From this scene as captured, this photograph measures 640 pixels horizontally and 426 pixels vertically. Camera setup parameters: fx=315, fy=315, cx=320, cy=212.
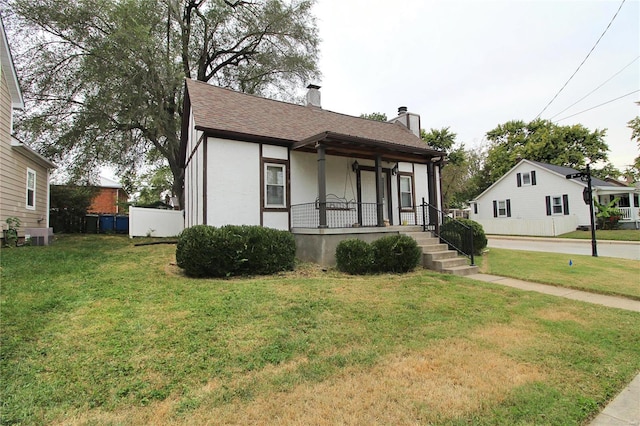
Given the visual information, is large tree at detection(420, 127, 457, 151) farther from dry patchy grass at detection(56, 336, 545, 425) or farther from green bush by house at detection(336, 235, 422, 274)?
dry patchy grass at detection(56, 336, 545, 425)

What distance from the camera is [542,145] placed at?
3384 cm

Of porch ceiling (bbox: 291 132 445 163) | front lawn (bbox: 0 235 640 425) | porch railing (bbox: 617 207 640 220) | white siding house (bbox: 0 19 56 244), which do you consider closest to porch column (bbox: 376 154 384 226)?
porch ceiling (bbox: 291 132 445 163)

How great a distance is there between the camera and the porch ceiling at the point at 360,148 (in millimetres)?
9004

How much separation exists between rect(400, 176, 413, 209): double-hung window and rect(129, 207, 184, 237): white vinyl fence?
34.0ft

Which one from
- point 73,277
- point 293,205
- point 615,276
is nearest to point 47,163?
point 73,277

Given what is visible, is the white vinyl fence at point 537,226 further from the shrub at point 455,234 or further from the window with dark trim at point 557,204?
the shrub at point 455,234

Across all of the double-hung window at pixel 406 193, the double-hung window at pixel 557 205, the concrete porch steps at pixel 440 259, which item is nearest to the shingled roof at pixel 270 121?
the double-hung window at pixel 406 193

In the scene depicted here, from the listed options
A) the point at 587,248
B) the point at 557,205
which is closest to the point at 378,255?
the point at 587,248

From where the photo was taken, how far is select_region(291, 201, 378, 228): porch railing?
406 inches

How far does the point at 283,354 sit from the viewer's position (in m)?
3.48

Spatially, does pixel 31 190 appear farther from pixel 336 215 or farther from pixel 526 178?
pixel 526 178

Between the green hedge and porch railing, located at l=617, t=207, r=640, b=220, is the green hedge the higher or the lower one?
the lower one

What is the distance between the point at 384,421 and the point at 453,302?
3640 millimetres

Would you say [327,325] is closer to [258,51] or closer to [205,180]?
[205,180]
